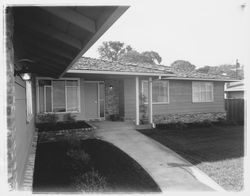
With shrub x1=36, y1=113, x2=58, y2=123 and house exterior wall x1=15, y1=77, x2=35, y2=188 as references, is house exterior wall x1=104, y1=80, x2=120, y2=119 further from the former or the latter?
house exterior wall x1=15, y1=77, x2=35, y2=188

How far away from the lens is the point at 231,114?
52.0 ft

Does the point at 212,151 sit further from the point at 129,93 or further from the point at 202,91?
the point at 202,91

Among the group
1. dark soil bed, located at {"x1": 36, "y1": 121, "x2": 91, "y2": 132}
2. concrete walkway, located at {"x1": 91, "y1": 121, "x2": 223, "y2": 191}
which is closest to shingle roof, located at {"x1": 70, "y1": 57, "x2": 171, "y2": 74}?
dark soil bed, located at {"x1": 36, "y1": 121, "x2": 91, "y2": 132}

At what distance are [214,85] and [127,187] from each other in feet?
42.3

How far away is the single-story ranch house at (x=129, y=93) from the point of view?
10547mm

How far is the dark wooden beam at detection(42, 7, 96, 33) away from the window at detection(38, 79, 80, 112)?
8506 mm

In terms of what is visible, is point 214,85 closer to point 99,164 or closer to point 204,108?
point 204,108

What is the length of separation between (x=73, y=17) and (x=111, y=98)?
417 inches

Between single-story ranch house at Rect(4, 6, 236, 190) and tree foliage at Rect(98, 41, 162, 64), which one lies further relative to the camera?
tree foliage at Rect(98, 41, 162, 64)

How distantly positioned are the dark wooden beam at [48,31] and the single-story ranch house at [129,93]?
222 inches

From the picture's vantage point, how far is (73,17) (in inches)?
103

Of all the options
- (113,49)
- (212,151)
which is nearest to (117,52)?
(113,49)

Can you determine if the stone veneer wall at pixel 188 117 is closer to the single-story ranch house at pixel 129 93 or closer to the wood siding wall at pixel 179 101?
the single-story ranch house at pixel 129 93

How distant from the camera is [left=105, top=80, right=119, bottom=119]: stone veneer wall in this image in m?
13.0
